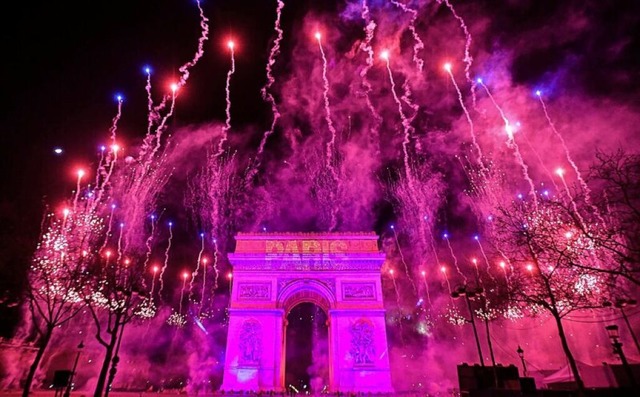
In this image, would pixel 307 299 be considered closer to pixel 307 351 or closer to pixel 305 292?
pixel 305 292

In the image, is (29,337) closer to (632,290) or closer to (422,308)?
(422,308)

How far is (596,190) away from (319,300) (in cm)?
2137

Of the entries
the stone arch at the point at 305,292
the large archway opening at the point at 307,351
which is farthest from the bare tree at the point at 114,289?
the large archway opening at the point at 307,351

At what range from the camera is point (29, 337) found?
2297 cm

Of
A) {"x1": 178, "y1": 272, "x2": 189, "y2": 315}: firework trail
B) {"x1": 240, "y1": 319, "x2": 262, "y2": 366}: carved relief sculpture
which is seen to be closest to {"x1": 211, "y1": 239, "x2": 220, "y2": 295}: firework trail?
{"x1": 178, "y1": 272, "x2": 189, "y2": 315}: firework trail

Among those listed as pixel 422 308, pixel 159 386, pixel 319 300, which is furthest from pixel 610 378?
pixel 159 386

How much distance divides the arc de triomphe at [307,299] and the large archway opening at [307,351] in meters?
7.94

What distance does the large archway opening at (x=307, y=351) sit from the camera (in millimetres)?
34781

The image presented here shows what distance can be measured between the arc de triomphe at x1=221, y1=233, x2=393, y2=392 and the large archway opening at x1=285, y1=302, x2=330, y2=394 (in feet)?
26.1

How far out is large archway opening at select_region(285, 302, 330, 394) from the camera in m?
34.8

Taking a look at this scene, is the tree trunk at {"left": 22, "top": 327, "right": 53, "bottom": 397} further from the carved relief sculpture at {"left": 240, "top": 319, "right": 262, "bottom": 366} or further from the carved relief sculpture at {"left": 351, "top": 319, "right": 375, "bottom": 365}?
the carved relief sculpture at {"left": 351, "top": 319, "right": 375, "bottom": 365}

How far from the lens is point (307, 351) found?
3694 centimetres

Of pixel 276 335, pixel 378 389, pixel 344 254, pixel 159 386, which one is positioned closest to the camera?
pixel 378 389

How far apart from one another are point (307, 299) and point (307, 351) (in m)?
10.6
